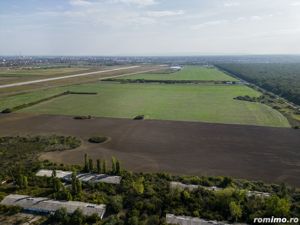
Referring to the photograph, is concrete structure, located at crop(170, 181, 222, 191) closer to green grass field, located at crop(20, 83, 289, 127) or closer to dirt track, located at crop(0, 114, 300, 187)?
dirt track, located at crop(0, 114, 300, 187)

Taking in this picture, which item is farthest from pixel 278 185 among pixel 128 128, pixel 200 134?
pixel 128 128

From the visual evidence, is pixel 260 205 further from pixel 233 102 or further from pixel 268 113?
pixel 233 102

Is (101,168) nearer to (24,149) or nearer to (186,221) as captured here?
(186,221)

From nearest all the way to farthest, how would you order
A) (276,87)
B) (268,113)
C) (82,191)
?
(82,191) < (268,113) < (276,87)

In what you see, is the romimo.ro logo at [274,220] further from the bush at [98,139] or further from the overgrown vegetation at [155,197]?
the bush at [98,139]

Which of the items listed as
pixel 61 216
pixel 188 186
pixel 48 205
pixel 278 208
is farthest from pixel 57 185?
pixel 278 208

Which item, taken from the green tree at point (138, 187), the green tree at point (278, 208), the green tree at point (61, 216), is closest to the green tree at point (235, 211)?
the green tree at point (278, 208)

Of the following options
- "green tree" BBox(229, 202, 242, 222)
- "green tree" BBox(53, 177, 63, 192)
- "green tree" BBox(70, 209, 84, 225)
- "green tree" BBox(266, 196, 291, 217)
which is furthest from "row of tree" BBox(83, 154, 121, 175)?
"green tree" BBox(266, 196, 291, 217)

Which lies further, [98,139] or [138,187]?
[98,139]
